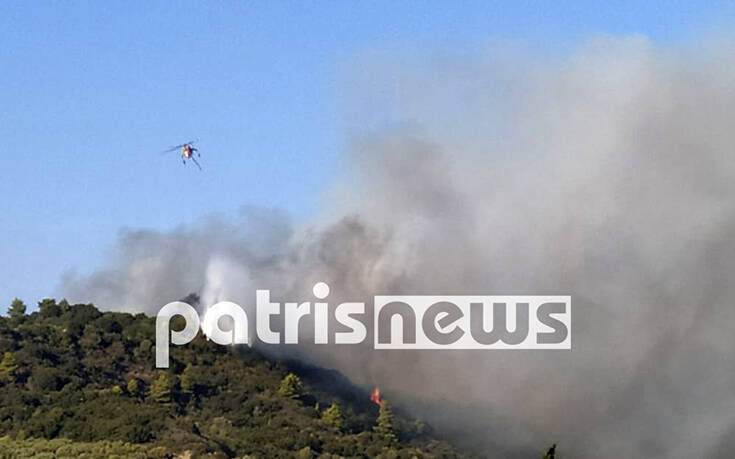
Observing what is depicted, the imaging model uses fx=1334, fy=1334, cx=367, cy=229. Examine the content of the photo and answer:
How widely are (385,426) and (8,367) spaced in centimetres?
4669

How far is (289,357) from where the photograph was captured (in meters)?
176

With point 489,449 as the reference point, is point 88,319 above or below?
above

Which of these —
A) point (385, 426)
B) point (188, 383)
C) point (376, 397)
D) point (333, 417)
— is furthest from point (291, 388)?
point (385, 426)

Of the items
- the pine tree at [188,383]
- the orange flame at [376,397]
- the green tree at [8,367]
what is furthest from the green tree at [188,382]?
the orange flame at [376,397]

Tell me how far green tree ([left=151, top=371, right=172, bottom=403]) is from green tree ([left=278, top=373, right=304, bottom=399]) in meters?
14.0

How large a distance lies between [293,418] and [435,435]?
18.2m

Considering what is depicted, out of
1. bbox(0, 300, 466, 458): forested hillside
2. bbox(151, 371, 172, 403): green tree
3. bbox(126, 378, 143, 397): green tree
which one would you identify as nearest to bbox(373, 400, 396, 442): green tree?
bbox(0, 300, 466, 458): forested hillside

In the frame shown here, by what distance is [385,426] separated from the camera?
523ft

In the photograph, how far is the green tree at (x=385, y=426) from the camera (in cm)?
15800

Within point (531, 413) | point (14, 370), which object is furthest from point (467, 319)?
point (14, 370)

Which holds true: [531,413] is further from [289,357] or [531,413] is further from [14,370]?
[14,370]

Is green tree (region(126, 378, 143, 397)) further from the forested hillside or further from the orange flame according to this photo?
the orange flame

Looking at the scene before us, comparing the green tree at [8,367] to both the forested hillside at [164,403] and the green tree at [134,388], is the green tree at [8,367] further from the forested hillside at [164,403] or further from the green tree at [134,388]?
the green tree at [134,388]

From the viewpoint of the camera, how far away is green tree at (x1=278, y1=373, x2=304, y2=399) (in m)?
165
